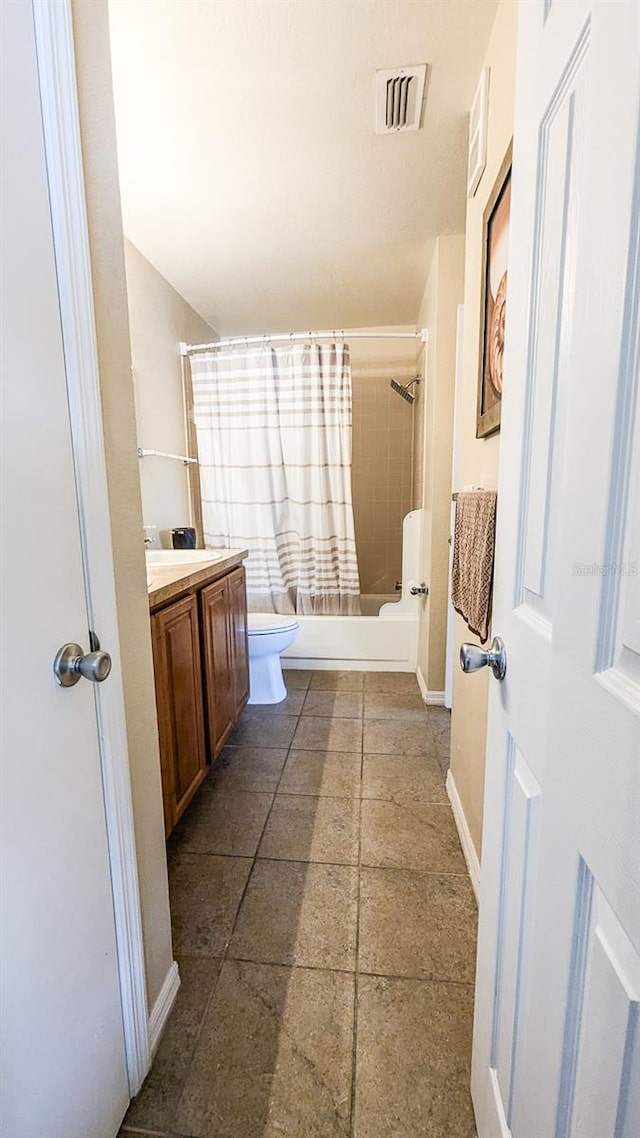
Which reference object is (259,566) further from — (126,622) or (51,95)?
(51,95)

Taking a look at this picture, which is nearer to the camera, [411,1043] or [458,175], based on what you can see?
[411,1043]

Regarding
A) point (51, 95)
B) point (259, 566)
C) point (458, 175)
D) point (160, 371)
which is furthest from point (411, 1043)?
point (160, 371)

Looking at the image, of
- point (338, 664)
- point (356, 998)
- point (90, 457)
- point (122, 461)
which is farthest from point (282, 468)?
point (356, 998)

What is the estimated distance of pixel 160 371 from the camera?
259 cm

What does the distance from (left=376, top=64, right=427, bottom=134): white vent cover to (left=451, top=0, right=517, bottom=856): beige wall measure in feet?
0.68

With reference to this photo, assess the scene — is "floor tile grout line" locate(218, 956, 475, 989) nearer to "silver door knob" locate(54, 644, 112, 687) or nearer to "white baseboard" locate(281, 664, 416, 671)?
"silver door knob" locate(54, 644, 112, 687)

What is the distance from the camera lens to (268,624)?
8.54ft

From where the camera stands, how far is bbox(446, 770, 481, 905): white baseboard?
4.56ft

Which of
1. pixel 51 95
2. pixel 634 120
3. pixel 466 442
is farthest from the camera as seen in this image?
pixel 466 442

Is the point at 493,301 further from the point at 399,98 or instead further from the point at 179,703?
the point at 179,703

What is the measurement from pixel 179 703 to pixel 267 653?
106cm

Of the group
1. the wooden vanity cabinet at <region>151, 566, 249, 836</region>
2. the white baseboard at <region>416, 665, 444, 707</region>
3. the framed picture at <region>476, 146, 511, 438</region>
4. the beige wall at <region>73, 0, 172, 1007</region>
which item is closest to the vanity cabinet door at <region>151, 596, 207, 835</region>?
the wooden vanity cabinet at <region>151, 566, 249, 836</region>

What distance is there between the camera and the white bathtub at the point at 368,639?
3008 mm

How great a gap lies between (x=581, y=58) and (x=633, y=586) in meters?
0.57
